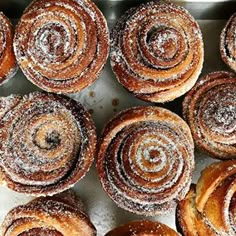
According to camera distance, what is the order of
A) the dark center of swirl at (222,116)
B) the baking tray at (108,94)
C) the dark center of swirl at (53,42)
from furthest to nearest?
the baking tray at (108,94) → the dark center of swirl at (222,116) → the dark center of swirl at (53,42)

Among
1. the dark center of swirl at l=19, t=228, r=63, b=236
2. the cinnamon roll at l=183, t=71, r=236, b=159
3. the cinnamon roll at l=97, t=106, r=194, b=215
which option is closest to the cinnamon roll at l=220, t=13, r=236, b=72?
the cinnamon roll at l=183, t=71, r=236, b=159

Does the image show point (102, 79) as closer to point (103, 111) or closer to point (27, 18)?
point (103, 111)

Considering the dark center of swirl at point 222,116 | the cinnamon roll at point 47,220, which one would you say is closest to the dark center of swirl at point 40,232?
the cinnamon roll at point 47,220

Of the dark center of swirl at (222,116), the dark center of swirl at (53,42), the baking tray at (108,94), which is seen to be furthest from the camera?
the baking tray at (108,94)

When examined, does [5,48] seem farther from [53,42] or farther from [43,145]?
[43,145]

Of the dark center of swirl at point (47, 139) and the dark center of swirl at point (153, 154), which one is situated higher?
the dark center of swirl at point (47, 139)

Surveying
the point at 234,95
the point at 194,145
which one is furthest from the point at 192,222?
the point at 234,95

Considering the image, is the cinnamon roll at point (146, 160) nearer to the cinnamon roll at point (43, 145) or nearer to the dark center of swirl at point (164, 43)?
the cinnamon roll at point (43, 145)
